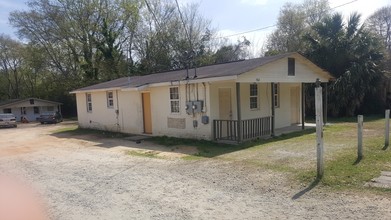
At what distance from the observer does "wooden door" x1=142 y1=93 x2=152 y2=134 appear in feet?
50.4

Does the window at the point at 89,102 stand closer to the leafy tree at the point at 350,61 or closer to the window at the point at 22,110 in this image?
the leafy tree at the point at 350,61

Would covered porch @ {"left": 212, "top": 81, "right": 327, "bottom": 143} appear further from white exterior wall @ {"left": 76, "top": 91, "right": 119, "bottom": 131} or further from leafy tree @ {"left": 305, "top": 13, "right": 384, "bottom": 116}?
white exterior wall @ {"left": 76, "top": 91, "right": 119, "bottom": 131}

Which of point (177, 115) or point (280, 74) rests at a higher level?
point (280, 74)

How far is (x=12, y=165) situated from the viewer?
9.88m

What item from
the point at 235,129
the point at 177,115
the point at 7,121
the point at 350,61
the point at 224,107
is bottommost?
the point at 7,121

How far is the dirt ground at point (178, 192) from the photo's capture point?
484cm

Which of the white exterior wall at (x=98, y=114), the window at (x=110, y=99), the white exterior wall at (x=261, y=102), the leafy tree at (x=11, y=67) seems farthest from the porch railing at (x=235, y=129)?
the leafy tree at (x=11, y=67)

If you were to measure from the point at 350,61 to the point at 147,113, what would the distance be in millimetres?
13597

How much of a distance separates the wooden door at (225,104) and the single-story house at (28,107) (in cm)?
3160

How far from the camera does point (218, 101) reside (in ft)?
40.6

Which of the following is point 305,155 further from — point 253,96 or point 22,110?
point 22,110

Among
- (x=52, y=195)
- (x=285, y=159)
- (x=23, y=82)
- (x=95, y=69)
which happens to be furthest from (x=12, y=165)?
(x=23, y=82)

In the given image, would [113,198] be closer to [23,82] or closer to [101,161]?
[101,161]

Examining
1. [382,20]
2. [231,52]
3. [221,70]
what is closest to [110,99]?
[221,70]
